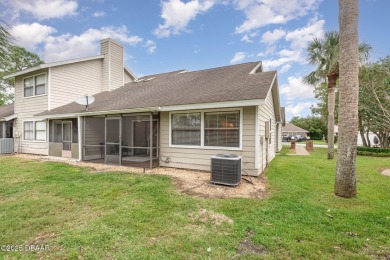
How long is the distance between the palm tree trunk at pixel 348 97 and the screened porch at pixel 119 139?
659 cm

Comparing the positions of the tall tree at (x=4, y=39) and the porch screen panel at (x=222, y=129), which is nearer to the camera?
the tall tree at (x=4, y=39)

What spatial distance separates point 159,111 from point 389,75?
17661 mm

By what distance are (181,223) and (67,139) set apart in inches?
449

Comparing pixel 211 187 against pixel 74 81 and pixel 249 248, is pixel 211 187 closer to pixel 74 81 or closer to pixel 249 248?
pixel 249 248

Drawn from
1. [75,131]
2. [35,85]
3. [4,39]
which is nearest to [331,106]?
[4,39]

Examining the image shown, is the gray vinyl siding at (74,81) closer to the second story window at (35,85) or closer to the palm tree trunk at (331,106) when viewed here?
the second story window at (35,85)

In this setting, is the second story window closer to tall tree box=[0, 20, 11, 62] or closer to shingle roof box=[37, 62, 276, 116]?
shingle roof box=[37, 62, 276, 116]

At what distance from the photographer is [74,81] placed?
14.4 metres

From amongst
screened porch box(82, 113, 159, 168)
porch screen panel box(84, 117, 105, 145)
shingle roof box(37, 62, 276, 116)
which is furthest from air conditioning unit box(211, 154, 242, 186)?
porch screen panel box(84, 117, 105, 145)

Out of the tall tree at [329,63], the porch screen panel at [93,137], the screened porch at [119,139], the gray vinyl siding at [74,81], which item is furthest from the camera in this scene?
the gray vinyl siding at [74,81]

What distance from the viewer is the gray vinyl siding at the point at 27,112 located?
13.5 m

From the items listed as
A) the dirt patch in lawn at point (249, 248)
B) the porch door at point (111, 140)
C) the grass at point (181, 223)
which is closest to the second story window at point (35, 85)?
the porch door at point (111, 140)

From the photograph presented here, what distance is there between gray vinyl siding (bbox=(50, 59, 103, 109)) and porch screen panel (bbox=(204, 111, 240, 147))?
10.9 meters

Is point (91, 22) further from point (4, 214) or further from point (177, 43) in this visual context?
point (4, 214)
